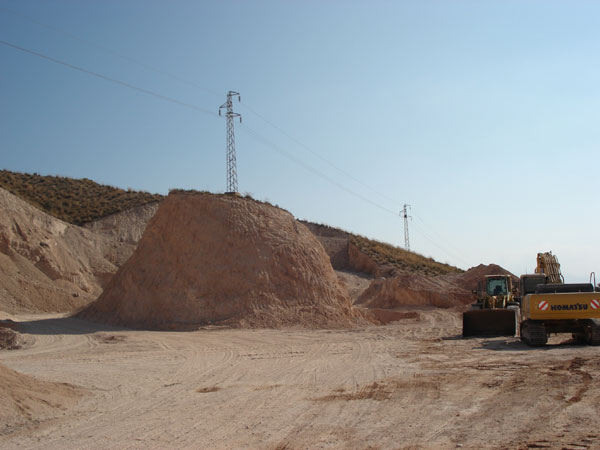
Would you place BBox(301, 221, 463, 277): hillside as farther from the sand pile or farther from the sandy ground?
the sandy ground

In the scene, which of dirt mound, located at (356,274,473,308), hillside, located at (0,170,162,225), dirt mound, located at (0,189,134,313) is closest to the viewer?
dirt mound, located at (0,189,134,313)

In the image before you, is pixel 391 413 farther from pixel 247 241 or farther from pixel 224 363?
pixel 247 241

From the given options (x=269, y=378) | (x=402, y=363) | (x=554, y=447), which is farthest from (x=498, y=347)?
(x=554, y=447)

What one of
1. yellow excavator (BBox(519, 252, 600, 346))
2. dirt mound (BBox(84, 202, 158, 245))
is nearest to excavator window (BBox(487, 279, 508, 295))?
yellow excavator (BBox(519, 252, 600, 346))

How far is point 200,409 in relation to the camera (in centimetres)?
854

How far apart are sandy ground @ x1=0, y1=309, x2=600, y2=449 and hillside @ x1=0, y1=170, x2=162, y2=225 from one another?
144 ft

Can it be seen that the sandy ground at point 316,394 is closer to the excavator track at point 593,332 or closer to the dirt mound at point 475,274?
the excavator track at point 593,332

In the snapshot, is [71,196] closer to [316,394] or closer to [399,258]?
[399,258]

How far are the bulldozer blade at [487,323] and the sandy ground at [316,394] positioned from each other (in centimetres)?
189

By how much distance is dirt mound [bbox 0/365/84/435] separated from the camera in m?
7.87

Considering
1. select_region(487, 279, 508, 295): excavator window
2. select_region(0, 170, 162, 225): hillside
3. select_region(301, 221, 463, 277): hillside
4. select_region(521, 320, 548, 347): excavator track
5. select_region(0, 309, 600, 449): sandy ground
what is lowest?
select_region(0, 309, 600, 449): sandy ground

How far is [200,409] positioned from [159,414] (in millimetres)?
625

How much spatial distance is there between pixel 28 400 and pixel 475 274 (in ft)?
118

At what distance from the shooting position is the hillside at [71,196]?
190 ft
